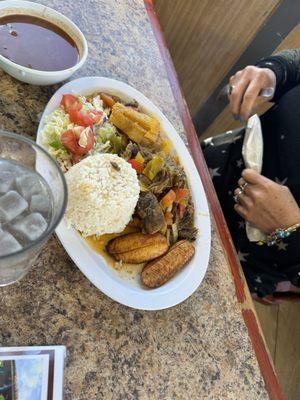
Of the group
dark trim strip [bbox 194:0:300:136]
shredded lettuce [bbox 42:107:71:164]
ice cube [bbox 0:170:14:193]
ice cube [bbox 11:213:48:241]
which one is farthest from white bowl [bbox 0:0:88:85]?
dark trim strip [bbox 194:0:300:136]

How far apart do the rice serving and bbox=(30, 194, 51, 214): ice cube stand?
180 mm

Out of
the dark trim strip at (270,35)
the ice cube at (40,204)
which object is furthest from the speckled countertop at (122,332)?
A: the dark trim strip at (270,35)

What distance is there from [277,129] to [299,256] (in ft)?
1.81

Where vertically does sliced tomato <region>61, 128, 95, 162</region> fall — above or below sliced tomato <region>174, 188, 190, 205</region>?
above

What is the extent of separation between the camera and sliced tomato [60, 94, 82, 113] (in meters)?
1.14

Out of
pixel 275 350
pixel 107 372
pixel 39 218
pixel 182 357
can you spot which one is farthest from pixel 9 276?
pixel 275 350

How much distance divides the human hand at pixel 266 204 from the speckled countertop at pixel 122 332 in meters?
0.33

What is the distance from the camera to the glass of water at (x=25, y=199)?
728 millimetres

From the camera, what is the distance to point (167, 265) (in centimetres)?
108

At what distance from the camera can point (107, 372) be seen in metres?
0.90

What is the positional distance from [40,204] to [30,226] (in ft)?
0.18

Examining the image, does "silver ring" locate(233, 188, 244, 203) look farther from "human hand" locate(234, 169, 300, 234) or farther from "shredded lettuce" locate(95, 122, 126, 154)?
"shredded lettuce" locate(95, 122, 126, 154)

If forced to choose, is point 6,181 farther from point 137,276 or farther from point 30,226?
point 137,276

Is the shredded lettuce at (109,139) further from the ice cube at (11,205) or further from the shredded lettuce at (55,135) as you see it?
the ice cube at (11,205)
